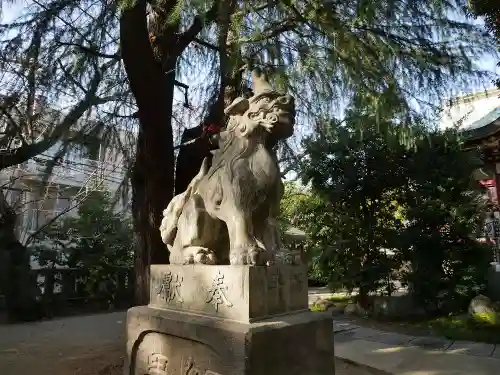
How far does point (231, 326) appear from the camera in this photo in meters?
1.91

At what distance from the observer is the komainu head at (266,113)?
7.23 feet

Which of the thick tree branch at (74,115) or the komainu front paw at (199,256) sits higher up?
the thick tree branch at (74,115)

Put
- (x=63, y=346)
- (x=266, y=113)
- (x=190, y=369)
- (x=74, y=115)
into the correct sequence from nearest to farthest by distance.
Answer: (x=190, y=369) < (x=266, y=113) < (x=74, y=115) < (x=63, y=346)

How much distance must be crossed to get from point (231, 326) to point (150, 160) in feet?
7.42

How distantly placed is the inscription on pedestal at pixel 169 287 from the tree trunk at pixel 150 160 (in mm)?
1225

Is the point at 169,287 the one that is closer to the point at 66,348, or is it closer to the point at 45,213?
the point at 66,348

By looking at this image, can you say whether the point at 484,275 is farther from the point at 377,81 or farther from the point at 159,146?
the point at 159,146

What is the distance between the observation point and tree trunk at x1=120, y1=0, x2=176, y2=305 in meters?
3.62

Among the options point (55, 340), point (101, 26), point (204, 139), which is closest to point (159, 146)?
point (204, 139)

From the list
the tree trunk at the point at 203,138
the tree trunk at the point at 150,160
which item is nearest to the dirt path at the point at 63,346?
the tree trunk at the point at 150,160

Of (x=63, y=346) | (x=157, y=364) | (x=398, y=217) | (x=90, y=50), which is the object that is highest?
(x=90, y=50)

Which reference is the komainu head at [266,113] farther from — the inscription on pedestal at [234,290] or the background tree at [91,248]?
the background tree at [91,248]

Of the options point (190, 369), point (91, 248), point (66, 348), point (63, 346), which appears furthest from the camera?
point (91, 248)

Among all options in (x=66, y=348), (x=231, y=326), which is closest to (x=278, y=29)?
(x=231, y=326)
